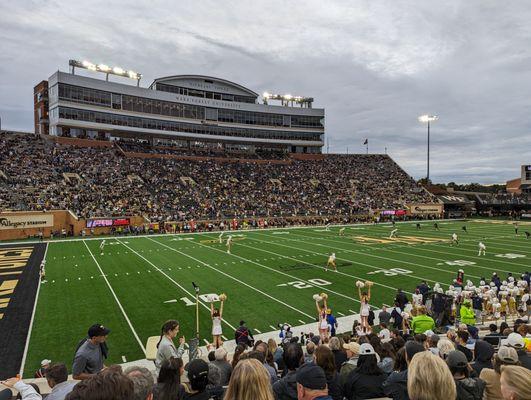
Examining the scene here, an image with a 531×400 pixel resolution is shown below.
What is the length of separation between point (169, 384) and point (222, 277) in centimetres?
1609

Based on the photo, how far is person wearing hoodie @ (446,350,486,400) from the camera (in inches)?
149

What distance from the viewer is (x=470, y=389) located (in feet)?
12.6

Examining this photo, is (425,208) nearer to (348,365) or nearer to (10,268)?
(10,268)

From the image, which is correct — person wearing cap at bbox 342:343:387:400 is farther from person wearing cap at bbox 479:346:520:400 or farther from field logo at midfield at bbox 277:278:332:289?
field logo at midfield at bbox 277:278:332:289

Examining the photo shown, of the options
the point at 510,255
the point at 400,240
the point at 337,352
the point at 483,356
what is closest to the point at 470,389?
the point at 483,356

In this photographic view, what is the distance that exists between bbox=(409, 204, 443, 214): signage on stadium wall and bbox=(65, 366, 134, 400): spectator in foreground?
6156 centimetres

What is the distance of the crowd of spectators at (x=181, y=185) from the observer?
138 ft

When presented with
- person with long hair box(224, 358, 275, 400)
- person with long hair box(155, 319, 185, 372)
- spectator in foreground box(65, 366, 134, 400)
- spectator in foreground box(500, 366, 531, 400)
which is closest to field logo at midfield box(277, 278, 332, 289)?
person with long hair box(155, 319, 185, 372)

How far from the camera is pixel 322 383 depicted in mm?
3439

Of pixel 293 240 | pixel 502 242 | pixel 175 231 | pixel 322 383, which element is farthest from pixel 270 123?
pixel 322 383

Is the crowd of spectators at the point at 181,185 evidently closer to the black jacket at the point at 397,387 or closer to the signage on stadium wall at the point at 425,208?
the signage on stadium wall at the point at 425,208

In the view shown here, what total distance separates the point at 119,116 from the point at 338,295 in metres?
51.5

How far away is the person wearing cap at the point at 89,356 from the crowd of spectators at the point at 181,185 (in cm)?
3655

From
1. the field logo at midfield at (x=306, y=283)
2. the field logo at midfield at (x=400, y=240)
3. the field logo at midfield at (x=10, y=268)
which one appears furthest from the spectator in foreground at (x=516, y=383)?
the field logo at midfield at (x=400, y=240)
